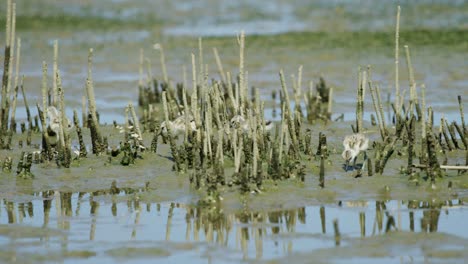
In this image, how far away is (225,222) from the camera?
28.7 feet

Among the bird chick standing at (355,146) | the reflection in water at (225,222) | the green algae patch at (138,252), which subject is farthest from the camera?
the bird chick standing at (355,146)

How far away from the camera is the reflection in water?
26.8ft

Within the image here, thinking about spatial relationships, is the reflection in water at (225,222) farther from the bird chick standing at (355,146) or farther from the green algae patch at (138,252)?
the bird chick standing at (355,146)

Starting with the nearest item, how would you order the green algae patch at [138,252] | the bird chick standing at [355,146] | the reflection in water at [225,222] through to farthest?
the green algae patch at [138,252], the reflection in water at [225,222], the bird chick standing at [355,146]

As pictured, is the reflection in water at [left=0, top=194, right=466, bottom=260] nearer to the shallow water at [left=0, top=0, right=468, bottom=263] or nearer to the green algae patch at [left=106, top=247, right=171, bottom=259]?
the shallow water at [left=0, top=0, right=468, bottom=263]

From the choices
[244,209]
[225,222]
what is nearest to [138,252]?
[225,222]

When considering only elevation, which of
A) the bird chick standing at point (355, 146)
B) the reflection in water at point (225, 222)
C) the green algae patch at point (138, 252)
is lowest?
the green algae patch at point (138, 252)

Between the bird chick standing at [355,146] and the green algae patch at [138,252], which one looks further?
the bird chick standing at [355,146]

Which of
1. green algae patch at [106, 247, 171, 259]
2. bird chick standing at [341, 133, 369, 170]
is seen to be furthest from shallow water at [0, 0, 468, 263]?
bird chick standing at [341, 133, 369, 170]

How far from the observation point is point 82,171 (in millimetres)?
10734

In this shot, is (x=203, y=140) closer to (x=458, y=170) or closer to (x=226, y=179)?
(x=226, y=179)

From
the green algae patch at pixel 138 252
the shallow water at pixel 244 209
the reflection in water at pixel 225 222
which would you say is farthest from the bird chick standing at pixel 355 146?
the green algae patch at pixel 138 252

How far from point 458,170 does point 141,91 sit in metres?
Answer: 6.78

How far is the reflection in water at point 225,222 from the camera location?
8172 mm
